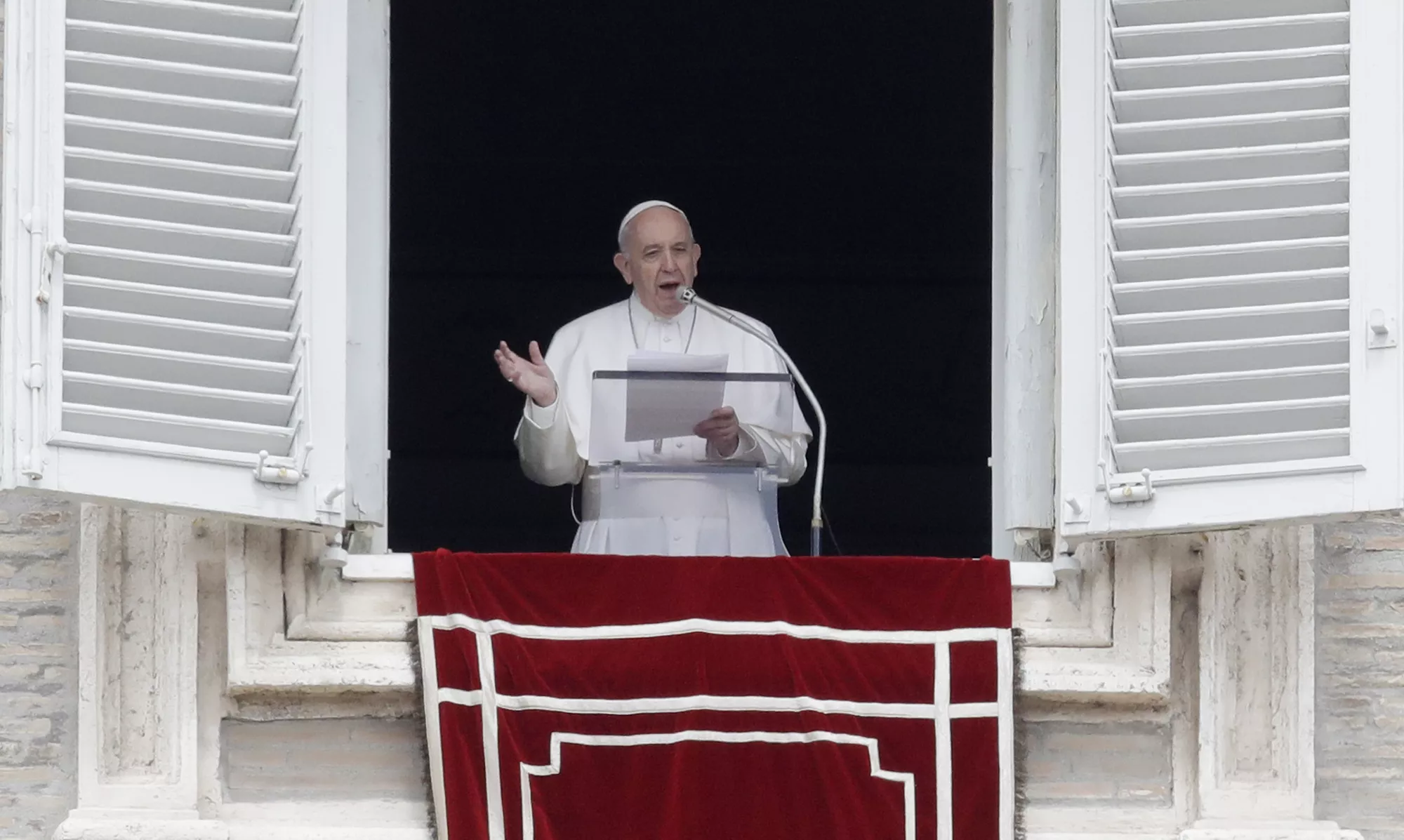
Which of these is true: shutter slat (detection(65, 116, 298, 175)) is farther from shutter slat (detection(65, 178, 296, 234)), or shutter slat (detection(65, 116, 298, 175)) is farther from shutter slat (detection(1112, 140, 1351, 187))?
shutter slat (detection(1112, 140, 1351, 187))

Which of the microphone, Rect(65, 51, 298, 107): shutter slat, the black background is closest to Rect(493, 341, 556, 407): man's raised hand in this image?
the microphone

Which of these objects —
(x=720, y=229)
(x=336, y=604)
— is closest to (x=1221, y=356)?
(x=336, y=604)

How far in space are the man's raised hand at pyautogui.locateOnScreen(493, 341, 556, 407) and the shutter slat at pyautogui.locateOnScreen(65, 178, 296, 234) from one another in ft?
2.79

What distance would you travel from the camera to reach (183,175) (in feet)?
19.5

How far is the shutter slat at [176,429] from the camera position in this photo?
5750 mm

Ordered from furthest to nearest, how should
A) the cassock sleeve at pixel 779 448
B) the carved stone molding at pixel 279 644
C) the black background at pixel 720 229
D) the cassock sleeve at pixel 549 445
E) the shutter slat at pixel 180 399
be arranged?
the black background at pixel 720 229 < the cassock sleeve at pixel 549 445 < the cassock sleeve at pixel 779 448 < the carved stone molding at pixel 279 644 < the shutter slat at pixel 180 399

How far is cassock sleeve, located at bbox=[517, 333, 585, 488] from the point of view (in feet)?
22.4

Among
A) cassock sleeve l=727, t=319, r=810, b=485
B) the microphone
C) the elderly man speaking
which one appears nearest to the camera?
the microphone

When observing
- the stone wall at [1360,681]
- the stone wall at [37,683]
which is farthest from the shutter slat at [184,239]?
the stone wall at [1360,681]

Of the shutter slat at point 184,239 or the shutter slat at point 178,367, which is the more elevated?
the shutter slat at point 184,239

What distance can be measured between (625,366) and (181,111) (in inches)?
62.9

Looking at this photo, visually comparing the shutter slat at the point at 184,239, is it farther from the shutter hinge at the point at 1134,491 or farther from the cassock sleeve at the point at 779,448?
the shutter hinge at the point at 1134,491

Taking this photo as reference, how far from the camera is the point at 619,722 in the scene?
5.98 metres

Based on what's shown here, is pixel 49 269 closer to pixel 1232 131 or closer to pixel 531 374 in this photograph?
pixel 531 374
